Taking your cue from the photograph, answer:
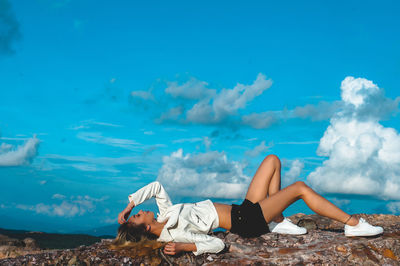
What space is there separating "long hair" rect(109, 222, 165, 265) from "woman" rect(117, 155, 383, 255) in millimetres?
19

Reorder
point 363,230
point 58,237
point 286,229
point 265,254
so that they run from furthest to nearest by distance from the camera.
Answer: point 58,237
point 286,229
point 363,230
point 265,254

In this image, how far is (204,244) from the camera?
21.6ft

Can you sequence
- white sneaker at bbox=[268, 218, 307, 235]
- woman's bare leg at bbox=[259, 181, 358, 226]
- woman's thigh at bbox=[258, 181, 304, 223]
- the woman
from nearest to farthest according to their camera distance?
the woman, woman's bare leg at bbox=[259, 181, 358, 226], woman's thigh at bbox=[258, 181, 304, 223], white sneaker at bbox=[268, 218, 307, 235]

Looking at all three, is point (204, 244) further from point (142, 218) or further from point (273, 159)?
point (273, 159)

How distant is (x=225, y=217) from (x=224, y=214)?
0.07m

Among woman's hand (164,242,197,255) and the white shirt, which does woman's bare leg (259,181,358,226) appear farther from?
woman's hand (164,242,197,255)

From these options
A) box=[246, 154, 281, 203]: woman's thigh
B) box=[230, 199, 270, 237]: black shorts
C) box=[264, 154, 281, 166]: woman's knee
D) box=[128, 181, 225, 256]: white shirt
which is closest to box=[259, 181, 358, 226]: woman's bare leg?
box=[230, 199, 270, 237]: black shorts

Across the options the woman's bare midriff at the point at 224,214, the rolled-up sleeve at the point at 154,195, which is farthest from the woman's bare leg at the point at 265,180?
the rolled-up sleeve at the point at 154,195

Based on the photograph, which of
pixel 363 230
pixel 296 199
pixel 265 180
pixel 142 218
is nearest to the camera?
pixel 142 218

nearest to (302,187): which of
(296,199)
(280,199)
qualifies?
(296,199)

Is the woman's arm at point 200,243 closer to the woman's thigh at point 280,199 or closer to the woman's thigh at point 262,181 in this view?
the woman's thigh at point 280,199

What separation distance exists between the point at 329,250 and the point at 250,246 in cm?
148

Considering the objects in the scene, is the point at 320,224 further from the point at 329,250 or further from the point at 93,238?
the point at 93,238

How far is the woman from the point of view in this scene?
22.7 feet
